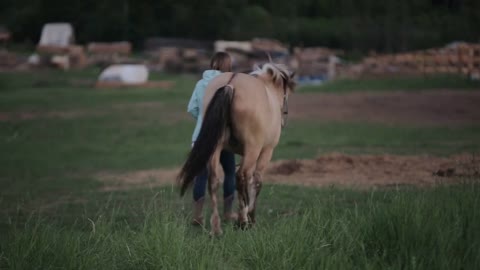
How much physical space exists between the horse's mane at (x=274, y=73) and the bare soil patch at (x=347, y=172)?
2496mm

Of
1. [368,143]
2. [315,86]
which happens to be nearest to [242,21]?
[315,86]

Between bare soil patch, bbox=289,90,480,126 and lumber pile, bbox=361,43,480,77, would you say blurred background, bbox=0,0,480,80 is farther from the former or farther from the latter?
bare soil patch, bbox=289,90,480,126

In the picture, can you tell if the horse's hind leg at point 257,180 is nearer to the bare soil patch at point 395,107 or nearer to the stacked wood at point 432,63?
the bare soil patch at point 395,107

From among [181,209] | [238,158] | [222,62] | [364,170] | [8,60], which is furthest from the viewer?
[8,60]

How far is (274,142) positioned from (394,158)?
19.4 feet

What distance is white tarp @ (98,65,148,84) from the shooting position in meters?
37.3

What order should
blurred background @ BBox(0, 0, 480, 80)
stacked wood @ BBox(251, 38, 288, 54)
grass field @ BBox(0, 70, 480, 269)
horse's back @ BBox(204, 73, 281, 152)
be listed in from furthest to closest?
blurred background @ BBox(0, 0, 480, 80) → stacked wood @ BBox(251, 38, 288, 54) → horse's back @ BBox(204, 73, 281, 152) → grass field @ BBox(0, 70, 480, 269)

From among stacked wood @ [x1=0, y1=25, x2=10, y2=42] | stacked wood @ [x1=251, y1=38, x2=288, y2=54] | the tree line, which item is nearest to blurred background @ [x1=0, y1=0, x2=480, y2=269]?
the tree line

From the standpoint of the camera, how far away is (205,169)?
31.9 feet

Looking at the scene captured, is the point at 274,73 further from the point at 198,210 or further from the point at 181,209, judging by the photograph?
the point at 181,209

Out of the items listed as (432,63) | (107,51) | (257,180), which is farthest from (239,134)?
(107,51)

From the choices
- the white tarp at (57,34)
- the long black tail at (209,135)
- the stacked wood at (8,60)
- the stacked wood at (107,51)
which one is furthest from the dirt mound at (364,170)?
the white tarp at (57,34)

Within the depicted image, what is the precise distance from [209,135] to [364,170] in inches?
225

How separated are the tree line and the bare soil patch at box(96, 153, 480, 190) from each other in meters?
39.2
